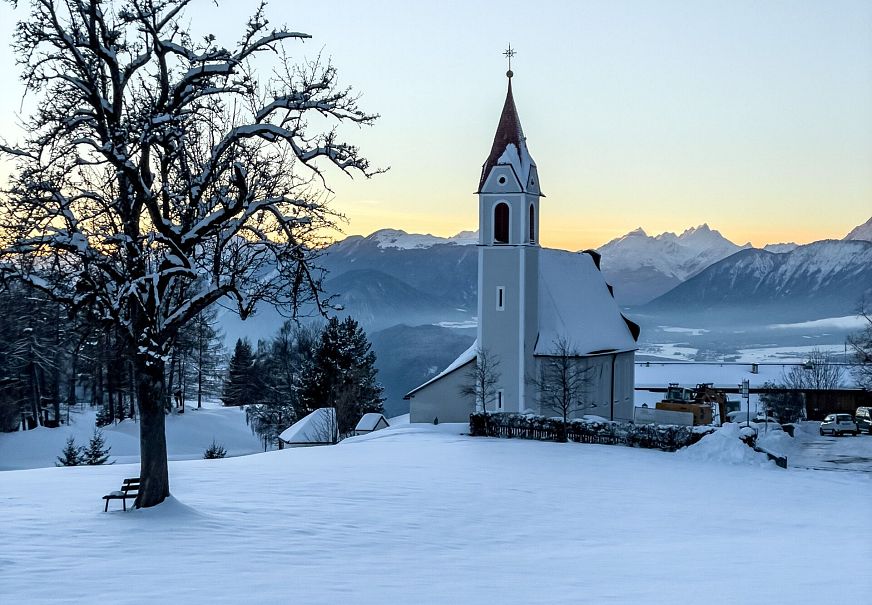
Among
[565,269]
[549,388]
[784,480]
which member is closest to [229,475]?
[784,480]

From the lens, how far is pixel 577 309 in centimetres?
5528

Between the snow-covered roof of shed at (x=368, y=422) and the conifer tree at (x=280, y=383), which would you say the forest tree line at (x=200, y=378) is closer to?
the conifer tree at (x=280, y=383)

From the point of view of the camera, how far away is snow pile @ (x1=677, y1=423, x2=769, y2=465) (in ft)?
98.9

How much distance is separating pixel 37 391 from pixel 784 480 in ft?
175

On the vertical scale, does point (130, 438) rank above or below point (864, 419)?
below

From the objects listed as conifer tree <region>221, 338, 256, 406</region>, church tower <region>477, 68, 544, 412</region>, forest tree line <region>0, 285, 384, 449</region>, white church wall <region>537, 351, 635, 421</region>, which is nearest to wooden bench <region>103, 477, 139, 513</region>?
forest tree line <region>0, 285, 384, 449</region>

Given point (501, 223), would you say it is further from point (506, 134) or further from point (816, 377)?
point (816, 377)

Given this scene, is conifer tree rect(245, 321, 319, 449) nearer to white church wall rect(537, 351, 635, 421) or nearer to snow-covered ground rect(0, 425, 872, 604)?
white church wall rect(537, 351, 635, 421)

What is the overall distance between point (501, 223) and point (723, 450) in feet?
73.0

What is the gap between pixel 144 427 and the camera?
55.5 ft

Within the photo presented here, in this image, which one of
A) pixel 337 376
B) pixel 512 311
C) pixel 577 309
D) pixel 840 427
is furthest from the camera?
pixel 337 376

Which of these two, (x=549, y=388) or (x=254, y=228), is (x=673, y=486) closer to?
(x=254, y=228)

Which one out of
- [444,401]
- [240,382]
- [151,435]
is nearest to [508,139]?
[444,401]

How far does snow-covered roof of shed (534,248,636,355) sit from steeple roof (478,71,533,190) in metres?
6.24
